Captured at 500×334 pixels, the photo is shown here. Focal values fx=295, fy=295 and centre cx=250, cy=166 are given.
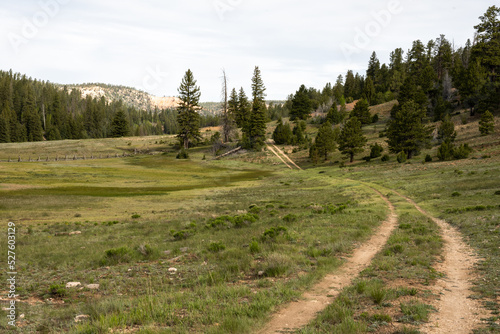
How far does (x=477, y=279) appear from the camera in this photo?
10008 mm

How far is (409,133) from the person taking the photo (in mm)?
58719

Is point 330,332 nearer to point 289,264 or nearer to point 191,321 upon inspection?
point 191,321

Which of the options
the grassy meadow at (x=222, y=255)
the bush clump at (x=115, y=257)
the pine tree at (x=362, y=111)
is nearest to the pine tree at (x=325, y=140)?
the grassy meadow at (x=222, y=255)

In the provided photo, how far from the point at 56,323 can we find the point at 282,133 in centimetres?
9153

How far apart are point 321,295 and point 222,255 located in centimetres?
562

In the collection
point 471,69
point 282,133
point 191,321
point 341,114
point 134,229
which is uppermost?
point 471,69

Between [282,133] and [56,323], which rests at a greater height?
[282,133]

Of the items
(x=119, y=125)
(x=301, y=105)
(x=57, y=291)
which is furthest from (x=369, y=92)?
(x=57, y=291)

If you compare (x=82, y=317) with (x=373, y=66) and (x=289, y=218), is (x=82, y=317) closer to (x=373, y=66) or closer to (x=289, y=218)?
(x=289, y=218)

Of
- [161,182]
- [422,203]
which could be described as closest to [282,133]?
[161,182]

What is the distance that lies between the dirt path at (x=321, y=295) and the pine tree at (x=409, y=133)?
51.6 m

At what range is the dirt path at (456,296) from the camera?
6981mm

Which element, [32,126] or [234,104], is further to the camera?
[32,126]

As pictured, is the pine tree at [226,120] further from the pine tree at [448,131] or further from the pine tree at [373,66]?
the pine tree at [373,66]
